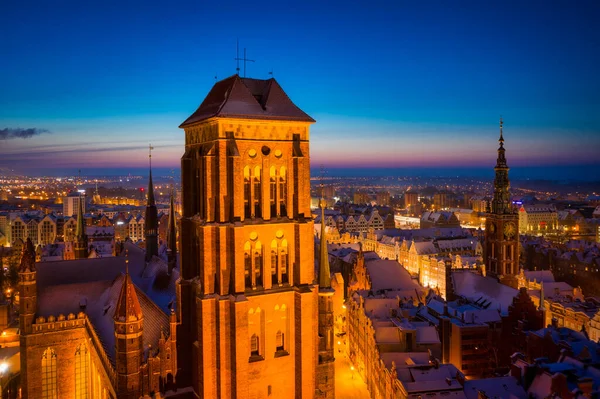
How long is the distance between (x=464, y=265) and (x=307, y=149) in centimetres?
7178

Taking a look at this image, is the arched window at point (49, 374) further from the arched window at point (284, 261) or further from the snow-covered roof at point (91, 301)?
the arched window at point (284, 261)

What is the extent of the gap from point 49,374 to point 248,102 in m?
26.8

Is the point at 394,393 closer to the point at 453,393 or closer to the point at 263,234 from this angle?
the point at 453,393

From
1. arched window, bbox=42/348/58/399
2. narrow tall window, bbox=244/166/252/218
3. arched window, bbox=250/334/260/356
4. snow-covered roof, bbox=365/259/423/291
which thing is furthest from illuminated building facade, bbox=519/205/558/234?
narrow tall window, bbox=244/166/252/218

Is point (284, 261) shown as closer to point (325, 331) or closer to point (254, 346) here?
point (254, 346)

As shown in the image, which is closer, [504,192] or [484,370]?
[484,370]

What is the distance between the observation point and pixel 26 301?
37.1 metres

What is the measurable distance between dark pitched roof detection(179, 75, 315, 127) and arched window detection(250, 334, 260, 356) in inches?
451

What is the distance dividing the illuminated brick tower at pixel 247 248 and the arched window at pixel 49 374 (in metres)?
15.9

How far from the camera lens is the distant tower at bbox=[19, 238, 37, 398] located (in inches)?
1426

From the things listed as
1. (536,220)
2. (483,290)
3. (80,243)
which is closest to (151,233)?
(80,243)

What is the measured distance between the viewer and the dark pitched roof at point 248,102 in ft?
81.8

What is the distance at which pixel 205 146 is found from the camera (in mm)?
25734

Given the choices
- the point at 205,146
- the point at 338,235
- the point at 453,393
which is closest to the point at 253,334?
the point at 205,146
